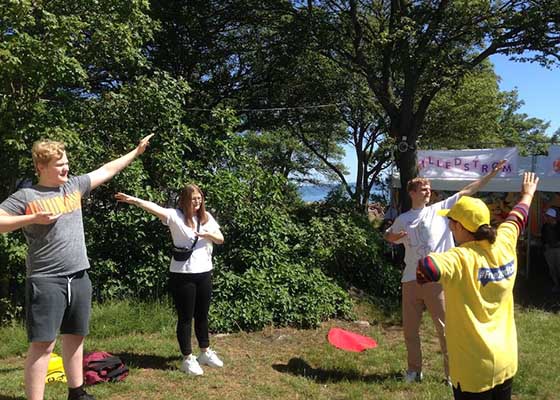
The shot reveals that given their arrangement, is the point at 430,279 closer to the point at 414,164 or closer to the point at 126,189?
the point at 126,189

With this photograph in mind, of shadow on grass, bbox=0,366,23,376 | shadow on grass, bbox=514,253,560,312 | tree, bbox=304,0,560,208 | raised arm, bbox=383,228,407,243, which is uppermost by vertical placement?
tree, bbox=304,0,560,208

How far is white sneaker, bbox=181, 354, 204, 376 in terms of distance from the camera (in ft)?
14.7

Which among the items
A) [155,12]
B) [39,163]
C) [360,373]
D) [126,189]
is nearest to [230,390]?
[360,373]

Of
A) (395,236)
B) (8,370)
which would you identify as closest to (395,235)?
(395,236)

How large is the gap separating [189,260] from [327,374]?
1.77 m

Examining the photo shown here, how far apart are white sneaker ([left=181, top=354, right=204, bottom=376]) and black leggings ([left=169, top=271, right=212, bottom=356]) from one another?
62mm

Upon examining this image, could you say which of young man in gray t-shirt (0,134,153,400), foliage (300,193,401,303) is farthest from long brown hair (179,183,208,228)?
foliage (300,193,401,303)

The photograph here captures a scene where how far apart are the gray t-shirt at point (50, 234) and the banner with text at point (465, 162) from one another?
8684mm

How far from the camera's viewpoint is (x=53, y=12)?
238 inches

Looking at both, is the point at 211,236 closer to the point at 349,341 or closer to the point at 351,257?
the point at 349,341

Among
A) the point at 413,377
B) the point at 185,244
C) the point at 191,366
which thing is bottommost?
the point at 413,377

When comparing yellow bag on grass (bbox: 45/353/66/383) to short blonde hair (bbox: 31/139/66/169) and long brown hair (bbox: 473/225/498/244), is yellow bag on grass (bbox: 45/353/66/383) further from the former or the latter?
long brown hair (bbox: 473/225/498/244)

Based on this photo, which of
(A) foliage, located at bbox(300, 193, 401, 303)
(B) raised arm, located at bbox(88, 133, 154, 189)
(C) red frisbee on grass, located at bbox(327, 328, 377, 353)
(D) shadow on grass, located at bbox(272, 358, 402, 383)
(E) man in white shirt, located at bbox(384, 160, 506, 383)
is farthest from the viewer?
(A) foliage, located at bbox(300, 193, 401, 303)

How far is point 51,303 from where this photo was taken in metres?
3.08
